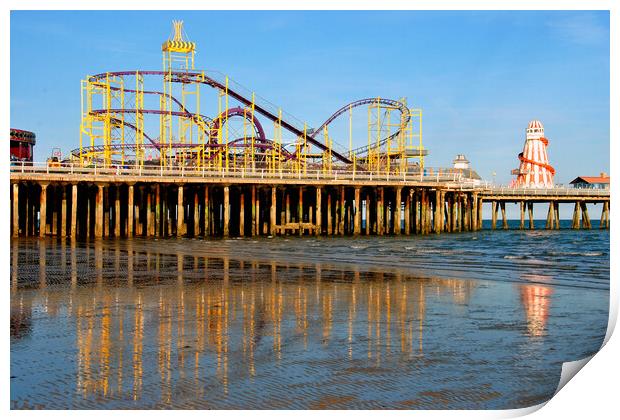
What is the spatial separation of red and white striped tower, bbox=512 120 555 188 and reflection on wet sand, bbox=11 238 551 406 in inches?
3028

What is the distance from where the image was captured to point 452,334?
34.1 feet

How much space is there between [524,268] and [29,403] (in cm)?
1728

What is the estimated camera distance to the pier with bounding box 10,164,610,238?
130ft

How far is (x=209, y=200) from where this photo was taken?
1848 inches

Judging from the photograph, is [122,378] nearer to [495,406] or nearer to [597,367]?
[495,406]

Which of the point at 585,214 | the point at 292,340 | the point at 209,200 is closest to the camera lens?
the point at 292,340

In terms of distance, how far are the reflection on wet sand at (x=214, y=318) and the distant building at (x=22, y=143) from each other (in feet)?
154

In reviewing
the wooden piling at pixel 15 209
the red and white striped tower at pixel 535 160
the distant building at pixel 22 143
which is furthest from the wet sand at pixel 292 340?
the red and white striped tower at pixel 535 160

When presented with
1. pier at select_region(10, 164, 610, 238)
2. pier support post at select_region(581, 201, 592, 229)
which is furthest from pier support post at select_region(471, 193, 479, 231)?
pier support post at select_region(581, 201, 592, 229)

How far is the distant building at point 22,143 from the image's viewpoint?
63.1 m

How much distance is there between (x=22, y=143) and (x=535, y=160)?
5913 cm

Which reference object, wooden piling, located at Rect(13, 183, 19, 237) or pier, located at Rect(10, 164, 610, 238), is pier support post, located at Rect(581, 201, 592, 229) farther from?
wooden piling, located at Rect(13, 183, 19, 237)

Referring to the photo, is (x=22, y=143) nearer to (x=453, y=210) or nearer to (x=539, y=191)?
(x=453, y=210)

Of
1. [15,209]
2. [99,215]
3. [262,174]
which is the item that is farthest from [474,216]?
[15,209]
